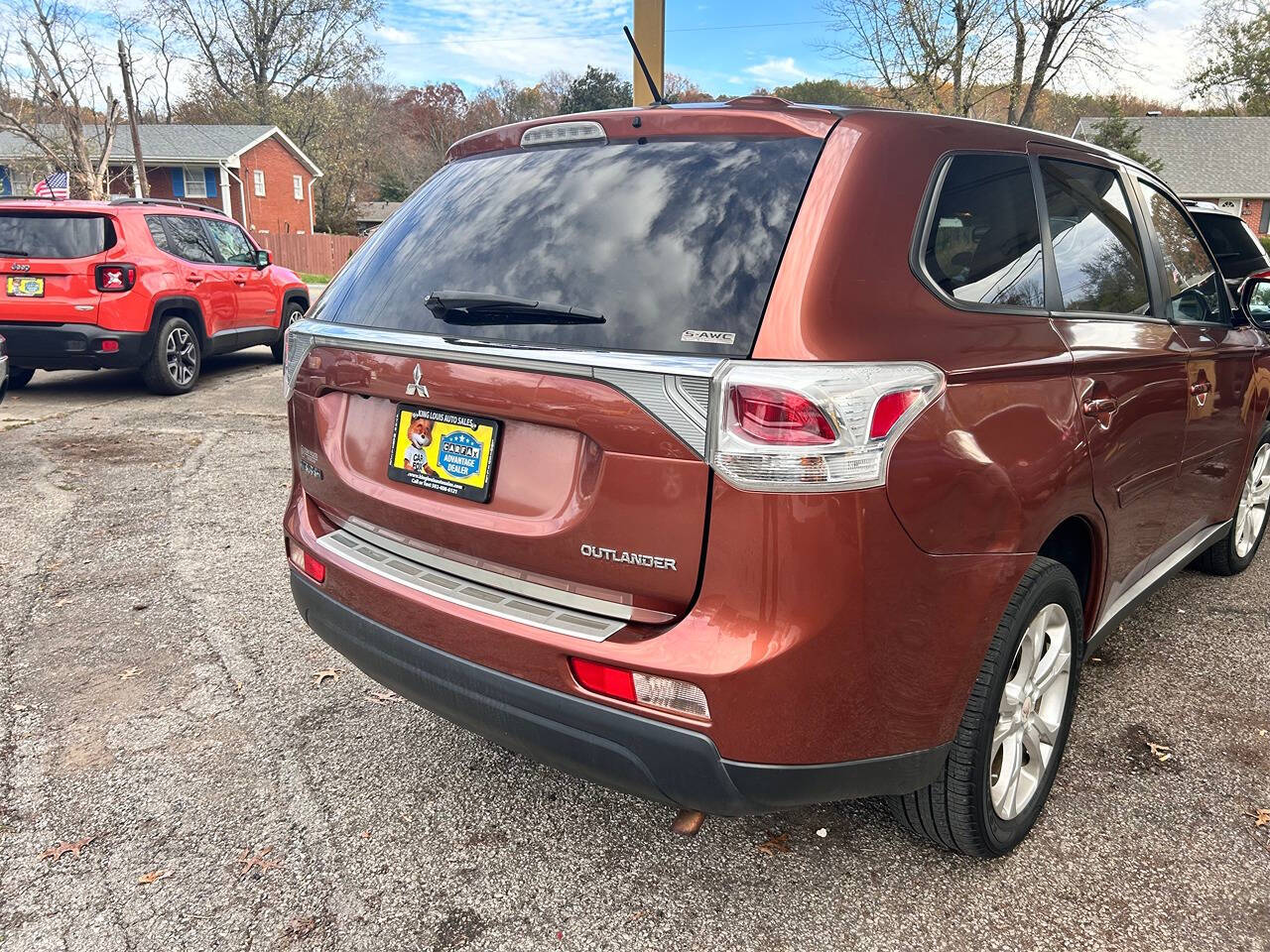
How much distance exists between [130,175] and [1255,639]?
5013 centimetres

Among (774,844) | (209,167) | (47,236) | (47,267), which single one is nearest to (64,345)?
(47,267)

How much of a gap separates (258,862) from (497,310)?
157 centimetres

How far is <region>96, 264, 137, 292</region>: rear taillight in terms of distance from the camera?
816 cm

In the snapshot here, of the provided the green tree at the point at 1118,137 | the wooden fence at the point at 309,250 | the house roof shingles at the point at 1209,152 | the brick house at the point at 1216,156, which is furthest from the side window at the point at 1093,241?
the brick house at the point at 1216,156

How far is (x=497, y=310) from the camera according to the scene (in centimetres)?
210

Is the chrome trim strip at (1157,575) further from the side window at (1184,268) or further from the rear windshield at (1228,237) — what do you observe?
the rear windshield at (1228,237)

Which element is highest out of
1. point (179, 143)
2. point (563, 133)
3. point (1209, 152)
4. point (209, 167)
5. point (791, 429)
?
point (1209, 152)

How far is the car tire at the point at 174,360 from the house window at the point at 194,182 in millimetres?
38272

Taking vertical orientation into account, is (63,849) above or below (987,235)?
below

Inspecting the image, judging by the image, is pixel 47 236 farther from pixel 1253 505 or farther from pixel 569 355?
pixel 1253 505

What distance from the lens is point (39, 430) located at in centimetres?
734

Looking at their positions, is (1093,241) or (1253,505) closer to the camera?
(1093,241)

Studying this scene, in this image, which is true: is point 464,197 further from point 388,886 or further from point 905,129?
point 388,886

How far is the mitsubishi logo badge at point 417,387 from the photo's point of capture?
2.19 m
